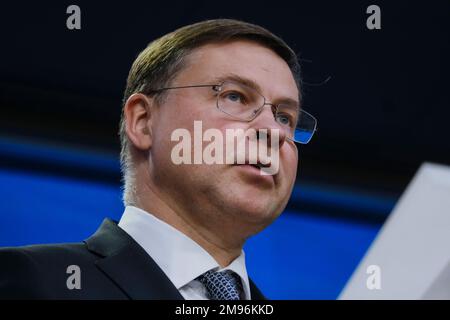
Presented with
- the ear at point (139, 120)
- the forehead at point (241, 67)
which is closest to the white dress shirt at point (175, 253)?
the ear at point (139, 120)

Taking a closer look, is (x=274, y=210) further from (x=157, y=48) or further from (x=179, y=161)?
(x=157, y=48)

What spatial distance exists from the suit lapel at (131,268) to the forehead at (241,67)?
28 cm

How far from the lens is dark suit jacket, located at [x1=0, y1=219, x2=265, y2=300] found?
3.26 ft

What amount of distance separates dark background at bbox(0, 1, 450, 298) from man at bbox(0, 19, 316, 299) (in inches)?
28.1

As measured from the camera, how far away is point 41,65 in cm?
205

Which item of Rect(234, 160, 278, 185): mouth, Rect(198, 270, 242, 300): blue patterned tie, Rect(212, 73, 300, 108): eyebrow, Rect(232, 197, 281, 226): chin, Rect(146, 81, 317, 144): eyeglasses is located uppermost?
Rect(212, 73, 300, 108): eyebrow

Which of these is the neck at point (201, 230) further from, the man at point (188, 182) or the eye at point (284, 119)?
the eye at point (284, 119)

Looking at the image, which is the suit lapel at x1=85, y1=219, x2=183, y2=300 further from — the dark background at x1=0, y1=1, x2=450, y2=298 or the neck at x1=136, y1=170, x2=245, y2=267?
the dark background at x1=0, y1=1, x2=450, y2=298

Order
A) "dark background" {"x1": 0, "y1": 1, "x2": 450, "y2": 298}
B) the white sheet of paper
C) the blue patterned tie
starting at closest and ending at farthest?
the blue patterned tie < the white sheet of paper < "dark background" {"x1": 0, "y1": 1, "x2": 450, "y2": 298}

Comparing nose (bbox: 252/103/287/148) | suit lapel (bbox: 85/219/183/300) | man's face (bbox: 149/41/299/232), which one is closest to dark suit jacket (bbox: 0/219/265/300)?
suit lapel (bbox: 85/219/183/300)

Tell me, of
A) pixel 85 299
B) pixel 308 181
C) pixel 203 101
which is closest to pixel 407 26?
pixel 308 181

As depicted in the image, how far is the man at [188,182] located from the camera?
1044 millimetres
